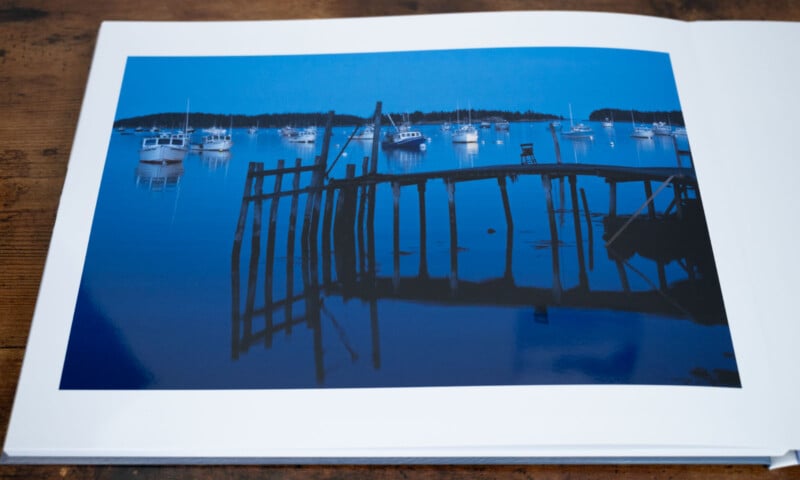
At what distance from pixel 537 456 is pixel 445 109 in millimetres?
327

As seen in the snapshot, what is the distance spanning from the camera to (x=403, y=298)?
20.4 inches

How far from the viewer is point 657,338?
50cm

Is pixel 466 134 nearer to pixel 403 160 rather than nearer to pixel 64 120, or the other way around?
pixel 403 160

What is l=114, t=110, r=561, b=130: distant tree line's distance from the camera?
1.97ft

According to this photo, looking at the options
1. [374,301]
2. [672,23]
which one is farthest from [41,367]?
[672,23]

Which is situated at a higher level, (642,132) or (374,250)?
(642,132)

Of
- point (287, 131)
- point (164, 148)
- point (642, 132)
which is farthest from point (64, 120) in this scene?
point (642, 132)

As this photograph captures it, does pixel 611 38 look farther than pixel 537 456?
Yes

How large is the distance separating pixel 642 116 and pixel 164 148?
0.45 metres

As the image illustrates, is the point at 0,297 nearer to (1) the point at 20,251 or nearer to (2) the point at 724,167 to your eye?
(1) the point at 20,251

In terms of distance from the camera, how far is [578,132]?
0.59m

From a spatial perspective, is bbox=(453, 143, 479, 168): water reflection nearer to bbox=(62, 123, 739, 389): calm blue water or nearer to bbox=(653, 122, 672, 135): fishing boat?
bbox=(62, 123, 739, 389): calm blue water

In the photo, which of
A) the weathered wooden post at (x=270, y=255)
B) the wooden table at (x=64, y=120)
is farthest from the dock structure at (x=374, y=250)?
the wooden table at (x=64, y=120)

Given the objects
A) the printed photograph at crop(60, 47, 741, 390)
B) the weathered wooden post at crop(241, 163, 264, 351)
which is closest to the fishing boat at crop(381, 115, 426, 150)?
the printed photograph at crop(60, 47, 741, 390)
